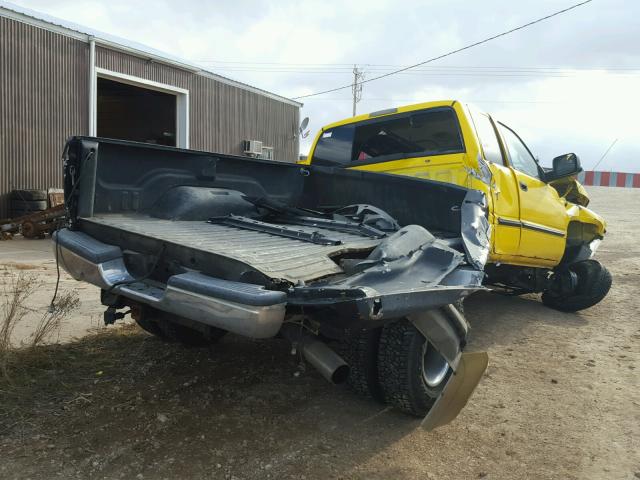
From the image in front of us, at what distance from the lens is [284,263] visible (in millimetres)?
2596

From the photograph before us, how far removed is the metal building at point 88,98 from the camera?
1147 centimetres

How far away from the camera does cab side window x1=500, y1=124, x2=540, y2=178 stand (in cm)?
525

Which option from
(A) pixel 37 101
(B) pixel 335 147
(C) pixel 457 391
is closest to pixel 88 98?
(A) pixel 37 101

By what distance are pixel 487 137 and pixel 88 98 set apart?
10.9 m

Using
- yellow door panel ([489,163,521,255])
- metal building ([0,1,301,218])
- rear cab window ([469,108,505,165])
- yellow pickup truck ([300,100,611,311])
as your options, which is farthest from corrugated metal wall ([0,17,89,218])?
yellow door panel ([489,163,521,255])

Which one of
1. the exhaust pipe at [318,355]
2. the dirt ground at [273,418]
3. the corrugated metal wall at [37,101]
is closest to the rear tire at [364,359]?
the dirt ground at [273,418]

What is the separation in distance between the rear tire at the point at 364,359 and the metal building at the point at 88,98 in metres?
11.0

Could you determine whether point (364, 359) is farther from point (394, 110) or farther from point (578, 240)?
point (578, 240)

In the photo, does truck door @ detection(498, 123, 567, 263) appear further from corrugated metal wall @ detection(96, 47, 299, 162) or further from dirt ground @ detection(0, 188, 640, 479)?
corrugated metal wall @ detection(96, 47, 299, 162)

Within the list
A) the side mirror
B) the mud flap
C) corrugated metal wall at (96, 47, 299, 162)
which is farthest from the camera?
corrugated metal wall at (96, 47, 299, 162)

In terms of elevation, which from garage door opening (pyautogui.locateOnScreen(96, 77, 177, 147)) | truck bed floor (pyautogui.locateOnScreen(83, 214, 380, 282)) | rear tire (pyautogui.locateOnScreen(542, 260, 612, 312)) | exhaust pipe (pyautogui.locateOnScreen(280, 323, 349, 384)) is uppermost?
garage door opening (pyautogui.locateOnScreen(96, 77, 177, 147))

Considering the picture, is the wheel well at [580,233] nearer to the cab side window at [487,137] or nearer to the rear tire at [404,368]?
the cab side window at [487,137]

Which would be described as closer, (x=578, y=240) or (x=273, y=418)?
(x=273, y=418)

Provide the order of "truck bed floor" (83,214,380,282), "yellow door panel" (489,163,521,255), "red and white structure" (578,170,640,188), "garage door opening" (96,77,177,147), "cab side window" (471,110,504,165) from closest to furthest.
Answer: "truck bed floor" (83,214,380,282) < "yellow door panel" (489,163,521,255) < "cab side window" (471,110,504,165) < "garage door opening" (96,77,177,147) < "red and white structure" (578,170,640,188)
